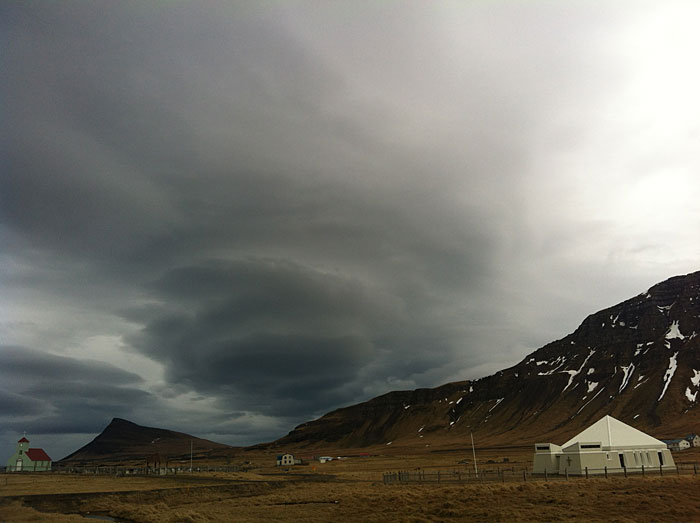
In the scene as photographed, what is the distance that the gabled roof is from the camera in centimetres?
6328

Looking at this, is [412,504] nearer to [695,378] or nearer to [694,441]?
[694,441]

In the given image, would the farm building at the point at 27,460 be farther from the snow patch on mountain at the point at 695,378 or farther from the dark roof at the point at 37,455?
the snow patch on mountain at the point at 695,378

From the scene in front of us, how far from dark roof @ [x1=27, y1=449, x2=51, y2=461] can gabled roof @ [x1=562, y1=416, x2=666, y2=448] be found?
169 m

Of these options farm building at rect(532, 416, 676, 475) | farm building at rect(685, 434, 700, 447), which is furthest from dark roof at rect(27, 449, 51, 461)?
farm building at rect(685, 434, 700, 447)

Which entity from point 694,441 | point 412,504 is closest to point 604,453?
point 412,504

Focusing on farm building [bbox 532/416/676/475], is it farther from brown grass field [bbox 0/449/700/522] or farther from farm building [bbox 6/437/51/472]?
farm building [bbox 6/437/51/472]

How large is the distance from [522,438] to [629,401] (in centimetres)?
4105

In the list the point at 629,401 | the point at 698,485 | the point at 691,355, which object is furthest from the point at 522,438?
the point at 698,485

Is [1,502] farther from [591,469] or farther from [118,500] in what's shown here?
[591,469]

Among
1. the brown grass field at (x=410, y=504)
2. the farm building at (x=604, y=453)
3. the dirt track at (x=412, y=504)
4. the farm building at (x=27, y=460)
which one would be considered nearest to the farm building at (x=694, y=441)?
the farm building at (x=604, y=453)

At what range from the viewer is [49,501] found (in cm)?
4756

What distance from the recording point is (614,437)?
6381 cm

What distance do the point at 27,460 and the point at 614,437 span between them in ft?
564

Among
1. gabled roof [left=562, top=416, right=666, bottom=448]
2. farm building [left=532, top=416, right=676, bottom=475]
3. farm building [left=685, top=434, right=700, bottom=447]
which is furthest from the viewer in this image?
farm building [left=685, top=434, right=700, bottom=447]
